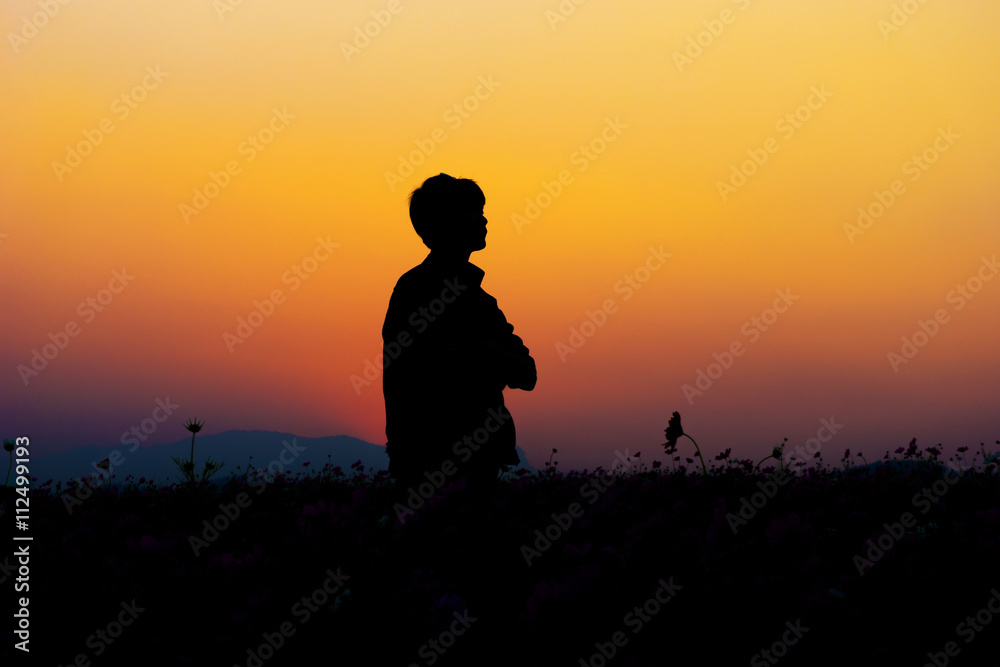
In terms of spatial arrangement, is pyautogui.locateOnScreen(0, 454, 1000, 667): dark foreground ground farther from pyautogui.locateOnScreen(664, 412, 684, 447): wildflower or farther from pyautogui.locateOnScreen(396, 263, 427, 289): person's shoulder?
pyautogui.locateOnScreen(664, 412, 684, 447): wildflower

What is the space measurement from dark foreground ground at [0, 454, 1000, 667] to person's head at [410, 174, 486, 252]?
4.79ft

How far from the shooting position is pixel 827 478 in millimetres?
7590

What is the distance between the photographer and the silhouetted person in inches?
162

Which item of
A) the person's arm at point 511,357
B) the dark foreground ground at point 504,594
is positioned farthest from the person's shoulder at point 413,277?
the dark foreground ground at point 504,594

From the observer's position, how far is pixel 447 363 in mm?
4066

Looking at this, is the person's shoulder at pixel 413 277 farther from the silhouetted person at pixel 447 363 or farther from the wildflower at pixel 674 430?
the wildflower at pixel 674 430

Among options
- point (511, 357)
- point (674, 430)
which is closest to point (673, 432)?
point (674, 430)

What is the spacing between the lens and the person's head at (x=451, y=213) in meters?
4.24

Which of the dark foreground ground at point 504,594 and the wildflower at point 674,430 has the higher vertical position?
the wildflower at point 674,430

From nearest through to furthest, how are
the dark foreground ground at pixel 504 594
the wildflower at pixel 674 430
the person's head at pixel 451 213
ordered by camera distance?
the dark foreground ground at pixel 504 594
the person's head at pixel 451 213
the wildflower at pixel 674 430

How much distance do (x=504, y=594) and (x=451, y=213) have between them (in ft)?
6.68

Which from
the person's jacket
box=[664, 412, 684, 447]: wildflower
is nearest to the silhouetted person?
the person's jacket

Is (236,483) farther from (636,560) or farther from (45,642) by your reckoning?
(636,560)

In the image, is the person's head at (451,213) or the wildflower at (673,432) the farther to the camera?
the wildflower at (673,432)
